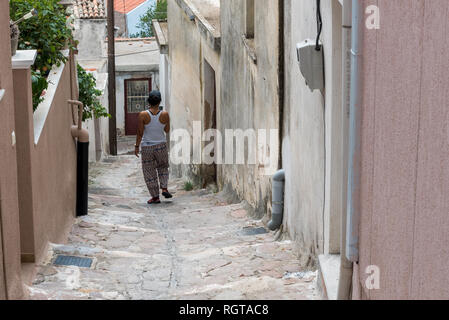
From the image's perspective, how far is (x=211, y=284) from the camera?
5875mm

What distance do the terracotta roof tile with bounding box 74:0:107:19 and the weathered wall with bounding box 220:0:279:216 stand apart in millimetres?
18625

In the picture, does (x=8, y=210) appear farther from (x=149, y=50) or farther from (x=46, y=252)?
(x=149, y=50)

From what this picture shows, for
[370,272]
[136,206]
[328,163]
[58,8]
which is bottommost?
[136,206]

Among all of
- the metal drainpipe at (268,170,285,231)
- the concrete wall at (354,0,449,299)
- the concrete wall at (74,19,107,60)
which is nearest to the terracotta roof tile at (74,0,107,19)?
the concrete wall at (74,19,107,60)

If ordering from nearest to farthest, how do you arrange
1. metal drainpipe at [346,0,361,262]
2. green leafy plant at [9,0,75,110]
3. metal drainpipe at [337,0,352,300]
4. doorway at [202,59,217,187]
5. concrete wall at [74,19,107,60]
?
metal drainpipe at [346,0,361,262]
metal drainpipe at [337,0,352,300]
green leafy plant at [9,0,75,110]
doorway at [202,59,217,187]
concrete wall at [74,19,107,60]

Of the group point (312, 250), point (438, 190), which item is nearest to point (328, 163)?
point (312, 250)

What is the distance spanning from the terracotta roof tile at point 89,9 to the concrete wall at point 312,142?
23054 mm

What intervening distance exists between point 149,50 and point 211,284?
1043 inches

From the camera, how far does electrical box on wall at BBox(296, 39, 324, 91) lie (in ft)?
17.9

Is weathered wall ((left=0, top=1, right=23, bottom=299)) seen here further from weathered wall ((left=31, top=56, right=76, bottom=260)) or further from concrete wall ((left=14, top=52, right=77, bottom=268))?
weathered wall ((left=31, top=56, right=76, bottom=260))

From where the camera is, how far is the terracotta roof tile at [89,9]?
2914 centimetres

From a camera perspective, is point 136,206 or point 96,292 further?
point 136,206
